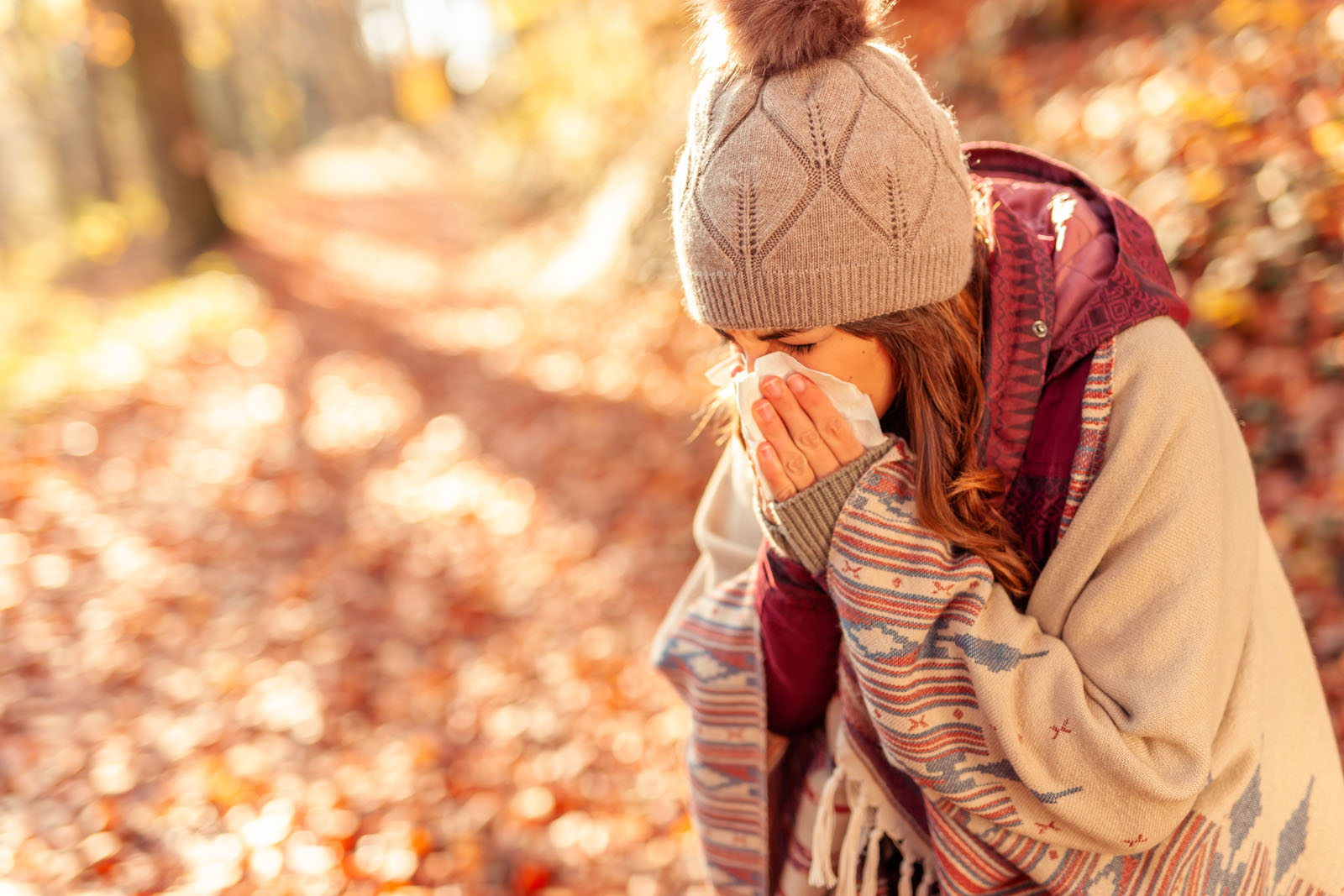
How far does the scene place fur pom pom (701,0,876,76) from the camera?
136 centimetres

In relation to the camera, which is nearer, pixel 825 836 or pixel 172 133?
pixel 825 836

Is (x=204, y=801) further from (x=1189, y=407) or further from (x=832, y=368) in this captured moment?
(x=1189, y=407)

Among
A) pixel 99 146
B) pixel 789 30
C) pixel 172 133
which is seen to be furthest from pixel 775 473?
pixel 99 146

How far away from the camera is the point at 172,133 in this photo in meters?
10.6

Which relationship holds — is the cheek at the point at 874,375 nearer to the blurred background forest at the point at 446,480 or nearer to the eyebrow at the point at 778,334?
the eyebrow at the point at 778,334

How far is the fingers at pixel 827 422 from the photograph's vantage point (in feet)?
4.79

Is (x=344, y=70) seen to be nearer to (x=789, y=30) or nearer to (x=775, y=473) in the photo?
(x=789, y=30)

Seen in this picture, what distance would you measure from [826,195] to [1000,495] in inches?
23.5

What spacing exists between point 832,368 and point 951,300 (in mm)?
249

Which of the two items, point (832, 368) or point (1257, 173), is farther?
point (1257, 173)

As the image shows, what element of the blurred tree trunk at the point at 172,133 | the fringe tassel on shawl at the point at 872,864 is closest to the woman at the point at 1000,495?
the fringe tassel on shawl at the point at 872,864

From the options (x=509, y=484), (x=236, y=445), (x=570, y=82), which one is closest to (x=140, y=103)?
(x=570, y=82)

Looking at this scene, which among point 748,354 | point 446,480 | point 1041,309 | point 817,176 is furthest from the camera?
point 446,480

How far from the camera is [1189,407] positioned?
1359 mm
